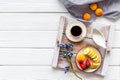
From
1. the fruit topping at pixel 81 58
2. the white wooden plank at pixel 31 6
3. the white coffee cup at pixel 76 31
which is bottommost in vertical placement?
the fruit topping at pixel 81 58

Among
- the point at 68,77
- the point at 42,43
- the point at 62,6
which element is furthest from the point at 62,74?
the point at 62,6

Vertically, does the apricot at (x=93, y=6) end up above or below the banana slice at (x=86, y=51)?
above

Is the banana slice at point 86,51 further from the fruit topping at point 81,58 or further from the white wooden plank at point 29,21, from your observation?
the white wooden plank at point 29,21

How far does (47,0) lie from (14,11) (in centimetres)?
14

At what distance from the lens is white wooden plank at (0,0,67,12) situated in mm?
1721

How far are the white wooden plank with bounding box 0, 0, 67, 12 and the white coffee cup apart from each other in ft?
0.27

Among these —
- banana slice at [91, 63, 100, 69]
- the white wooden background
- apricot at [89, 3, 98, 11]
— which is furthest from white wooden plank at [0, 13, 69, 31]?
banana slice at [91, 63, 100, 69]

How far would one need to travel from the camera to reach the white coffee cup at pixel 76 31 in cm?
168

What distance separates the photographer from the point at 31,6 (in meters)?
1.72

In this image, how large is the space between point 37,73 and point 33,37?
148 mm

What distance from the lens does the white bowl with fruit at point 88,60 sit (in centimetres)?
168

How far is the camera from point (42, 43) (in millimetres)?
1725

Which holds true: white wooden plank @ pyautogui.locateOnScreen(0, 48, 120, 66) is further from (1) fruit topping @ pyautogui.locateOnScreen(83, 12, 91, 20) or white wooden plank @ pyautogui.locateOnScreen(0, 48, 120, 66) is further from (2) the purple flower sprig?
(1) fruit topping @ pyautogui.locateOnScreen(83, 12, 91, 20)

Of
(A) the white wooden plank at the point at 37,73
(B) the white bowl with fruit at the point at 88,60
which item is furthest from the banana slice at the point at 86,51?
(A) the white wooden plank at the point at 37,73
